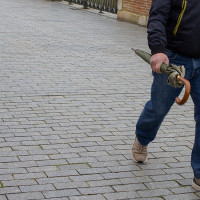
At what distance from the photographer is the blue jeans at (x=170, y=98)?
4.25 meters

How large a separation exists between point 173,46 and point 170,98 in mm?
443

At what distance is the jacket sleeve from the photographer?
13.2ft

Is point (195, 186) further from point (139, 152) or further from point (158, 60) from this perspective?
point (158, 60)

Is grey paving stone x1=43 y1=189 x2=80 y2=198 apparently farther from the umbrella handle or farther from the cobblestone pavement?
the umbrella handle

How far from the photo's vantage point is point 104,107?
22.4ft

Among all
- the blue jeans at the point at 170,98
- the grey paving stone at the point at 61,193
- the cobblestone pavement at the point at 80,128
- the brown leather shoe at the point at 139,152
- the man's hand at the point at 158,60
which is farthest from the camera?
the brown leather shoe at the point at 139,152

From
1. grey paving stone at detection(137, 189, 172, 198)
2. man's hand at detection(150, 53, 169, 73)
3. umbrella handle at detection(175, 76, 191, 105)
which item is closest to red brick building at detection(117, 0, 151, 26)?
grey paving stone at detection(137, 189, 172, 198)

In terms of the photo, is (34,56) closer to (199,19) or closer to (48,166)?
(48,166)

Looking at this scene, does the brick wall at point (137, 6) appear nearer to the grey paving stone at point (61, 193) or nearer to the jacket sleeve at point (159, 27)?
the jacket sleeve at point (159, 27)

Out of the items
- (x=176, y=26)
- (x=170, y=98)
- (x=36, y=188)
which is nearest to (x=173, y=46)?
(x=176, y=26)

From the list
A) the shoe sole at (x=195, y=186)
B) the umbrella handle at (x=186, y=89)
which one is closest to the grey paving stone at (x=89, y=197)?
the shoe sole at (x=195, y=186)

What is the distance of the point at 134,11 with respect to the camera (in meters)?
16.8

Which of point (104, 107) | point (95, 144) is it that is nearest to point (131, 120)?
point (104, 107)

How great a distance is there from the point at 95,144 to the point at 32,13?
1272 cm
